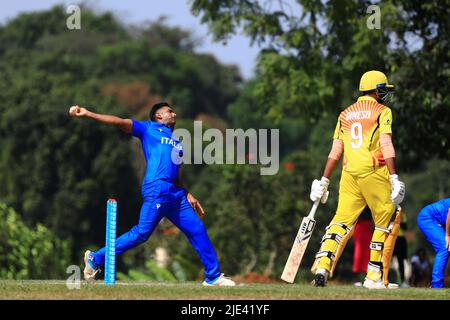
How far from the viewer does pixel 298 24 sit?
88.1 ft

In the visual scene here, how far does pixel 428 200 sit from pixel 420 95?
3725cm

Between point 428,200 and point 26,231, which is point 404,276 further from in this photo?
point 428,200

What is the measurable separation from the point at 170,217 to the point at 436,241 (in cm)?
440

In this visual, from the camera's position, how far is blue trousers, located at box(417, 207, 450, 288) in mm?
16422

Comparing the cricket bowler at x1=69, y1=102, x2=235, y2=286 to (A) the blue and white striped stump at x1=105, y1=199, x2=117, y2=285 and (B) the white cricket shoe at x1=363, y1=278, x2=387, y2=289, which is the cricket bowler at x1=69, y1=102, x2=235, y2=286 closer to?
(A) the blue and white striped stump at x1=105, y1=199, x2=117, y2=285

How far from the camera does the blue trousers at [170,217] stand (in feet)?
44.8

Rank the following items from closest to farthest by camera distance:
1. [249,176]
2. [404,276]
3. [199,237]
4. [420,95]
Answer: [199,237]
[404,276]
[420,95]
[249,176]

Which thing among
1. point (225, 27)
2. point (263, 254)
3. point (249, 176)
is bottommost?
point (263, 254)

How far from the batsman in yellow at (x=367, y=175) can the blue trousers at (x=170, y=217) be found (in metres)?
1.28

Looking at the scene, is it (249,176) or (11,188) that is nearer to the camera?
(249,176)

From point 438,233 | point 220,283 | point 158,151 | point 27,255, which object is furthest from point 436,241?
point 27,255
